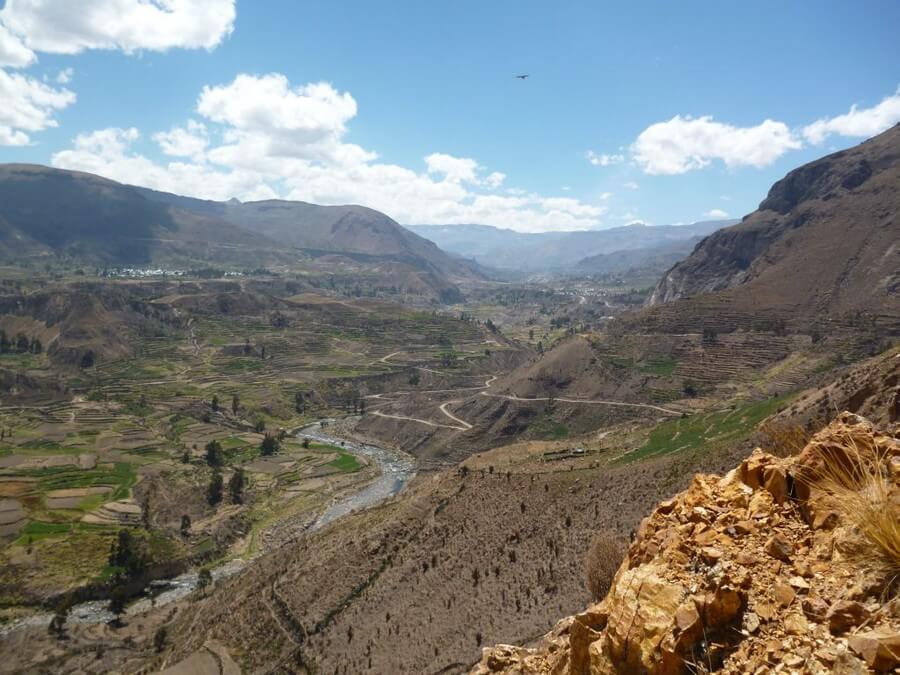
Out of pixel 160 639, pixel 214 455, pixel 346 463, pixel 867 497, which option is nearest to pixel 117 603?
pixel 160 639

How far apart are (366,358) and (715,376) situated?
269 ft

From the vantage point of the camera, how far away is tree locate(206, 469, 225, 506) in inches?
2559

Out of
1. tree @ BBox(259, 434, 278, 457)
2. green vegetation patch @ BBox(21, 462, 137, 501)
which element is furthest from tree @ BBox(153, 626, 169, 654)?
tree @ BBox(259, 434, 278, 457)

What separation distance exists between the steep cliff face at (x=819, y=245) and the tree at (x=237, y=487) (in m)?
77.6

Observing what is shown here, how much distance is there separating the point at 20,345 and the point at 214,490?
86.6 metres

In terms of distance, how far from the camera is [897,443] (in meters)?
7.26

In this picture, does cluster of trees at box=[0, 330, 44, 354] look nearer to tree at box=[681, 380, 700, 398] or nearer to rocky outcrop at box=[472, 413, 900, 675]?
tree at box=[681, 380, 700, 398]

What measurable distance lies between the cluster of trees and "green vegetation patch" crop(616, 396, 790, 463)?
413 feet

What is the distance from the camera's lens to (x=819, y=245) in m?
107

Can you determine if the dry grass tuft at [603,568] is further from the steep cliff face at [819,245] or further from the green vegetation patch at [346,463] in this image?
the steep cliff face at [819,245]

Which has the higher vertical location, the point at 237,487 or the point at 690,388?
the point at 690,388

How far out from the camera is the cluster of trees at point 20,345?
394 feet

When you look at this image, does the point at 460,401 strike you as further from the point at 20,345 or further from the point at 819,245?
the point at 20,345

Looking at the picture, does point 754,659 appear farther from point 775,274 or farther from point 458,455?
point 775,274
